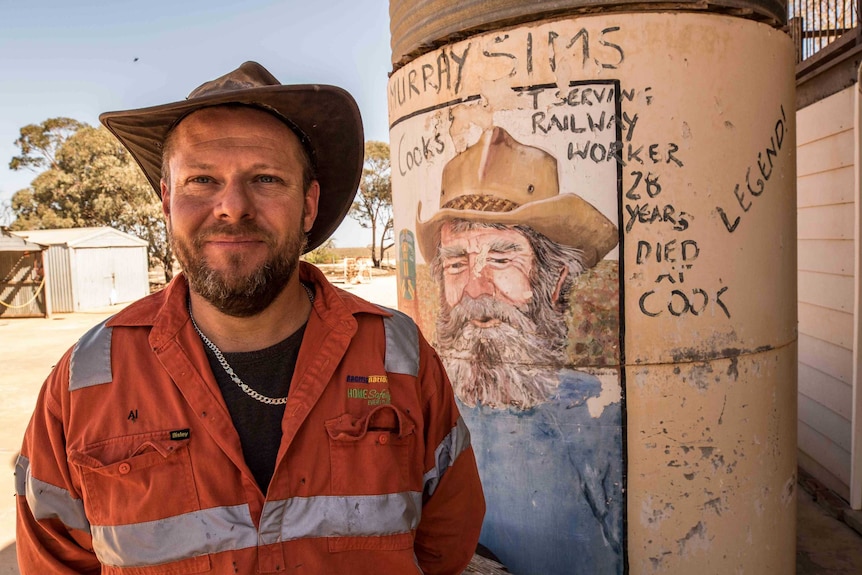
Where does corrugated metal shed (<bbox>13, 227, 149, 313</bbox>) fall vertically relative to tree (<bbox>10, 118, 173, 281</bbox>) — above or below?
below

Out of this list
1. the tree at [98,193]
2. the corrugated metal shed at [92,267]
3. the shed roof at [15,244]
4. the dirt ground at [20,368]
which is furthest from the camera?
the tree at [98,193]

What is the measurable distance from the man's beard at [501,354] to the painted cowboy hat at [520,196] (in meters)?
0.40

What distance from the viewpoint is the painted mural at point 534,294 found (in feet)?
9.91

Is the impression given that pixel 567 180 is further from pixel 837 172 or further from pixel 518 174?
pixel 837 172

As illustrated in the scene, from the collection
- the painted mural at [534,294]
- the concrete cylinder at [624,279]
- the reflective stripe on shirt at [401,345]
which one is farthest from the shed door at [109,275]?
the reflective stripe on shirt at [401,345]

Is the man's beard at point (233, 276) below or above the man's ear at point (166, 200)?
below

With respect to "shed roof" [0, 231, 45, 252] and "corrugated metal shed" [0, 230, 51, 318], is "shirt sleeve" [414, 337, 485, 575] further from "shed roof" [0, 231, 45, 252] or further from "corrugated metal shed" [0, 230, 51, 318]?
"corrugated metal shed" [0, 230, 51, 318]

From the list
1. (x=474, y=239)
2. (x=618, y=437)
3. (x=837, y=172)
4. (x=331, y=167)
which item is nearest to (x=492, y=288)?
(x=474, y=239)

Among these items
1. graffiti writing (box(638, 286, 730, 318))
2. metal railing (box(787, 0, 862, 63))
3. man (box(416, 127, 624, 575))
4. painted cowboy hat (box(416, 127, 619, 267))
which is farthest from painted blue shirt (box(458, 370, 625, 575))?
metal railing (box(787, 0, 862, 63))

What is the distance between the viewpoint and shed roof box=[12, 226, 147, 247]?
22.0m

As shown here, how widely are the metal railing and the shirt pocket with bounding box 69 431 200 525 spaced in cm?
752

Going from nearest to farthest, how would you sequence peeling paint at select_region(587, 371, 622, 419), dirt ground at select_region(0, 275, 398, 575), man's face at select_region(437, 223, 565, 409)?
1. peeling paint at select_region(587, 371, 622, 419)
2. man's face at select_region(437, 223, 565, 409)
3. dirt ground at select_region(0, 275, 398, 575)

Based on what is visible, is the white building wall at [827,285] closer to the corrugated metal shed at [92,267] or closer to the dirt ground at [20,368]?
the dirt ground at [20,368]

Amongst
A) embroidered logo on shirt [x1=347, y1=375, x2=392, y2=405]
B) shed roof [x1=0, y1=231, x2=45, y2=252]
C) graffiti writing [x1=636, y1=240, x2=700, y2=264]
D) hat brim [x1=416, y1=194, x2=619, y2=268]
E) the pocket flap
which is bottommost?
the pocket flap
